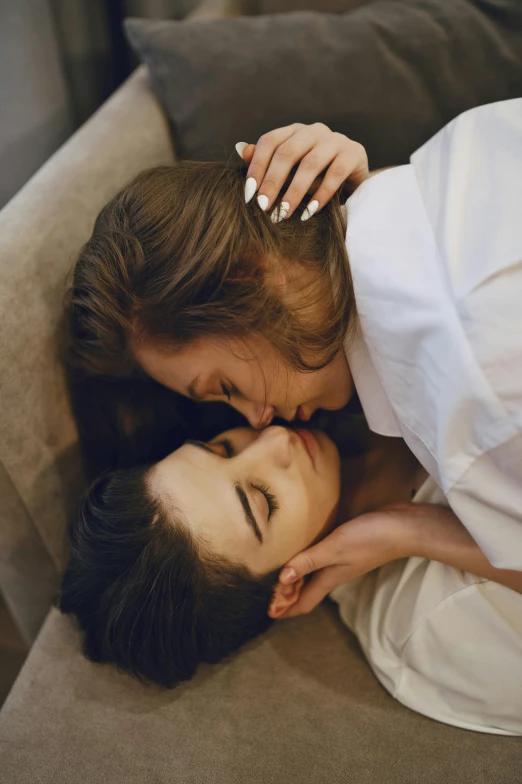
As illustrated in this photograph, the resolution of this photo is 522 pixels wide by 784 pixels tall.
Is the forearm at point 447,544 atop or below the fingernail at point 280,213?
below

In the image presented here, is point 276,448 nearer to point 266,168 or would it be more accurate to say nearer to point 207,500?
point 207,500

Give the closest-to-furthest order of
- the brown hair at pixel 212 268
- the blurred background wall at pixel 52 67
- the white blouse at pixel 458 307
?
1. the white blouse at pixel 458 307
2. the brown hair at pixel 212 268
3. the blurred background wall at pixel 52 67

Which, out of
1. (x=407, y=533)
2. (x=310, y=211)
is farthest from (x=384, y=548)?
(x=310, y=211)

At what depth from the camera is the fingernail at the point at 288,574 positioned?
0.86 metres

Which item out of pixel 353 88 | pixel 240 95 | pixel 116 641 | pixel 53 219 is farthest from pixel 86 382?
pixel 353 88

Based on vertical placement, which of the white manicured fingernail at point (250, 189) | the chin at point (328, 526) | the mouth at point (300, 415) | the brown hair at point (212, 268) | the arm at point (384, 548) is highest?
the white manicured fingernail at point (250, 189)

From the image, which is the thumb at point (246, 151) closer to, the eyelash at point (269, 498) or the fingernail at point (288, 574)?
the eyelash at point (269, 498)

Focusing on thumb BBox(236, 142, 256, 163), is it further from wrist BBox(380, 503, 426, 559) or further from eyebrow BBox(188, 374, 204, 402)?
wrist BBox(380, 503, 426, 559)

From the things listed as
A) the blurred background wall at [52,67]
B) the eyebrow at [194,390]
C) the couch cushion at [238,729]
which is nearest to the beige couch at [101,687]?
the couch cushion at [238,729]

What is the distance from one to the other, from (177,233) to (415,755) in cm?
74

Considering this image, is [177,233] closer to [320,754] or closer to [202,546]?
[202,546]

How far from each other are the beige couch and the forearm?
202 millimetres

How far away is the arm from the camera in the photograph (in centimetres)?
81

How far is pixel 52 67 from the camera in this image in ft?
4.39
